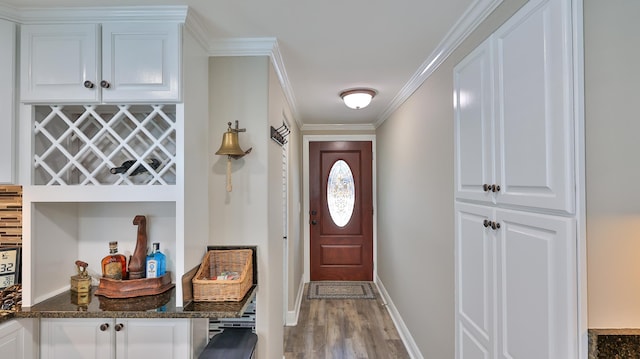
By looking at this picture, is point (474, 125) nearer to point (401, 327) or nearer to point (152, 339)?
point (152, 339)

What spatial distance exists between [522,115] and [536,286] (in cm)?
63

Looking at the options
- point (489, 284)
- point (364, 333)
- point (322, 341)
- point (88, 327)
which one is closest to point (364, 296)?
point (364, 333)

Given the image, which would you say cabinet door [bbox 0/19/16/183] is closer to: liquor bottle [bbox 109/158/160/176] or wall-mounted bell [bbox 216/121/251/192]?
liquor bottle [bbox 109/158/160/176]

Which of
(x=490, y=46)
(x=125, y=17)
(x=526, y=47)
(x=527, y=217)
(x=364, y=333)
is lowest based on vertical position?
(x=364, y=333)

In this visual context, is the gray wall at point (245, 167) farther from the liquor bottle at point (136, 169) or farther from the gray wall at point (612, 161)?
the gray wall at point (612, 161)

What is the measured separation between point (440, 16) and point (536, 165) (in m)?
0.96

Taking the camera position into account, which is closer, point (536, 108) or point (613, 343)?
point (613, 343)

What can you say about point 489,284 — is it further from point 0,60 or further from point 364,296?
point 364,296

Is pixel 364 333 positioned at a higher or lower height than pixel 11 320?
lower

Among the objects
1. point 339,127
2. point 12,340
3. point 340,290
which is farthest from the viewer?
point 339,127

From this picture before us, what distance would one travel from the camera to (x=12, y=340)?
1.49 meters

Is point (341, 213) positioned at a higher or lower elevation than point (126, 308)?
higher

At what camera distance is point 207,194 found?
1.90m

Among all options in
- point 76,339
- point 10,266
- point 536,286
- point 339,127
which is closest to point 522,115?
point 536,286
